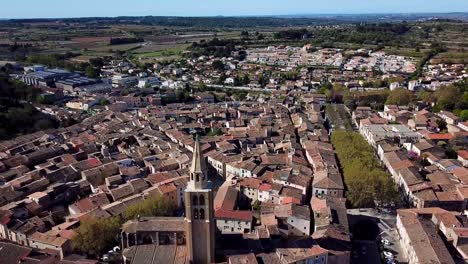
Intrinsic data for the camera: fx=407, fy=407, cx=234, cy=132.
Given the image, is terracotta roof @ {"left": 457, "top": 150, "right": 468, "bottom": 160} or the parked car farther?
terracotta roof @ {"left": 457, "top": 150, "right": 468, "bottom": 160}

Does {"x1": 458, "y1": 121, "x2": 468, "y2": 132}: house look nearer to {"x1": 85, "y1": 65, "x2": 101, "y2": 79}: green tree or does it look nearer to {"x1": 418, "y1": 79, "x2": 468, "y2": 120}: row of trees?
{"x1": 418, "y1": 79, "x2": 468, "y2": 120}: row of trees

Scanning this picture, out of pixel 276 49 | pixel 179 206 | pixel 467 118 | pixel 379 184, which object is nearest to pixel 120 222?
pixel 179 206

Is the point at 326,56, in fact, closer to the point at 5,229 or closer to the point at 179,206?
the point at 179,206

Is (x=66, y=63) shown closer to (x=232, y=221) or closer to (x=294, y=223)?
(x=232, y=221)

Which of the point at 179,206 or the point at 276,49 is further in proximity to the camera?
the point at 276,49

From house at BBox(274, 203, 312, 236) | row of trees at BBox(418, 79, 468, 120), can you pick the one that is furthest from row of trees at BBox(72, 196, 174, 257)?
row of trees at BBox(418, 79, 468, 120)

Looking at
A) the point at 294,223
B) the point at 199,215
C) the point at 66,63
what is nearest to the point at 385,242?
the point at 294,223
